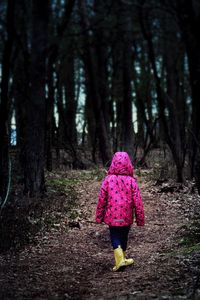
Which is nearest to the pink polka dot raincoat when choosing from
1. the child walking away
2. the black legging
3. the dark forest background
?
the child walking away

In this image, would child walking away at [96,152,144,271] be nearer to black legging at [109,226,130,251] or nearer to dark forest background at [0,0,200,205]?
black legging at [109,226,130,251]

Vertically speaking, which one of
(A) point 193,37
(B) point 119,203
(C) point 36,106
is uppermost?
(A) point 193,37

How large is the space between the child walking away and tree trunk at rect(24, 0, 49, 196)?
5.21 metres

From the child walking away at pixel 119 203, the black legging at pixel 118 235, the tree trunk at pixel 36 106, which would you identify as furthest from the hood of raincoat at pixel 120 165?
the tree trunk at pixel 36 106

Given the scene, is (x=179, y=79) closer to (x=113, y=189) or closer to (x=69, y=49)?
(x=69, y=49)

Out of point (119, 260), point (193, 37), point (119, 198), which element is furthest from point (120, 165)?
point (193, 37)

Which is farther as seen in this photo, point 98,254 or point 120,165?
point 98,254

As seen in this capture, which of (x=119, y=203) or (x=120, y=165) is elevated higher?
(x=120, y=165)

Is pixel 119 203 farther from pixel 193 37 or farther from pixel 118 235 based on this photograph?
pixel 193 37

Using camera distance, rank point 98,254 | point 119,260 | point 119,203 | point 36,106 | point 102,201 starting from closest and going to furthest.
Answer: point 119,260 < point 119,203 < point 102,201 < point 98,254 < point 36,106

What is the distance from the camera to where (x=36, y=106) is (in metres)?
12.3

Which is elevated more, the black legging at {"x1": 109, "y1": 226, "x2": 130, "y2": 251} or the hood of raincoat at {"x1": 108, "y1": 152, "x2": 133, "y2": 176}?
the hood of raincoat at {"x1": 108, "y1": 152, "x2": 133, "y2": 176}

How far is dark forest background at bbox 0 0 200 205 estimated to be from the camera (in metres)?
8.06

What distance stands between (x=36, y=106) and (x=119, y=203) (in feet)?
19.2
